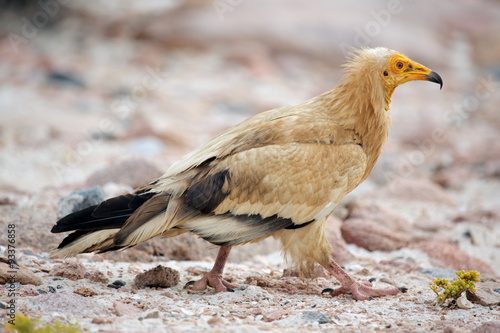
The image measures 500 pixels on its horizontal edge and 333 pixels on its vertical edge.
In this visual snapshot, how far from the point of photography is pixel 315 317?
475cm

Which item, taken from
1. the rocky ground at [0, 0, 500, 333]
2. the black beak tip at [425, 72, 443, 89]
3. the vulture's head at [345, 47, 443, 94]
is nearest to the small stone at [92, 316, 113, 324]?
the rocky ground at [0, 0, 500, 333]

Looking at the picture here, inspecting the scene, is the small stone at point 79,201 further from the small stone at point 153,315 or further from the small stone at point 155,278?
the small stone at point 153,315

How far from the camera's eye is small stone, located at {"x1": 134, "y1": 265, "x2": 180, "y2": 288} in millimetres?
5504

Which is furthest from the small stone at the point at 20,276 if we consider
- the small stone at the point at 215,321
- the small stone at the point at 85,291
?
the small stone at the point at 215,321

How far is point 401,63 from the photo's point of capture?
19.4ft

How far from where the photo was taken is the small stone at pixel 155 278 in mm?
5504

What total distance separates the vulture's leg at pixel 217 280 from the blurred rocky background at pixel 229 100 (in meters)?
1.27

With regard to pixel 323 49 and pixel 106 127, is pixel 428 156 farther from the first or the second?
pixel 323 49

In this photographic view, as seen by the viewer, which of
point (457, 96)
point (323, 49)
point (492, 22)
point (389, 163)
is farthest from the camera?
point (492, 22)

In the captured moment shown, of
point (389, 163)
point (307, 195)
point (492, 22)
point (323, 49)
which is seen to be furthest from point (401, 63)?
point (492, 22)

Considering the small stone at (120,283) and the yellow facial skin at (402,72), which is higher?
the yellow facial skin at (402,72)

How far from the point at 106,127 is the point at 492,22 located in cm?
1815

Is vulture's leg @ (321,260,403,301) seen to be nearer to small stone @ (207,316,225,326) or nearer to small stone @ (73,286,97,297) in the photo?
small stone @ (207,316,225,326)

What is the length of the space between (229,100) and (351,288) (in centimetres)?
1178
